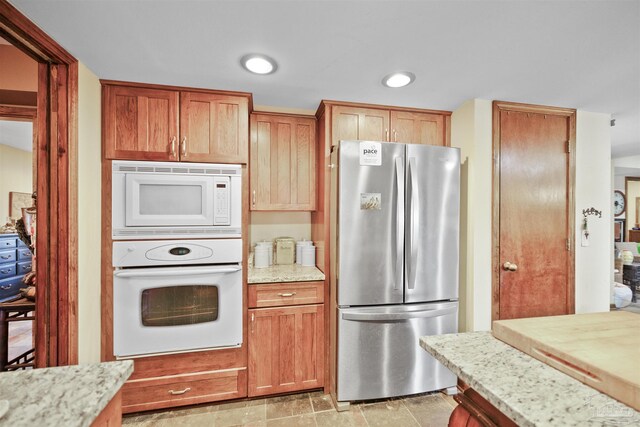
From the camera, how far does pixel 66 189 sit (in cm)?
156

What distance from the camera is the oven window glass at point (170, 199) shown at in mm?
1886

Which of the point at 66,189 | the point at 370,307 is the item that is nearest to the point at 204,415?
the point at 370,307

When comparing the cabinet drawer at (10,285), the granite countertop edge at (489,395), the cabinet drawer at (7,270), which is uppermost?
the granite countertop edge at (489,395)

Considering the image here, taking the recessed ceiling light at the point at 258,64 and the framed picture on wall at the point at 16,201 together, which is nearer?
the recessed ceiling light at the point at 258,64

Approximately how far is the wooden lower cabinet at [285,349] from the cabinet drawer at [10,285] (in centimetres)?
360

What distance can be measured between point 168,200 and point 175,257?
0.39 meters

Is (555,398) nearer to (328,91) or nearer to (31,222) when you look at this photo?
(328,91)

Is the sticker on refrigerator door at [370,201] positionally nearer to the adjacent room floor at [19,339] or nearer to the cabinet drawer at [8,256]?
the adjacent room floor at [19,339]

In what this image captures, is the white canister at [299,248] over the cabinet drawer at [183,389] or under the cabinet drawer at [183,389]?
over

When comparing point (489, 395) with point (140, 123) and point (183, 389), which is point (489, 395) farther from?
point (140, 123)

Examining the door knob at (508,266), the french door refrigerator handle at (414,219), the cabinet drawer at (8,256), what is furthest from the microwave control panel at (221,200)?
the cabinet drawer at (8,256)

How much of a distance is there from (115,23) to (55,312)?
154 centimetres

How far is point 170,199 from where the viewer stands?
75.5 inches

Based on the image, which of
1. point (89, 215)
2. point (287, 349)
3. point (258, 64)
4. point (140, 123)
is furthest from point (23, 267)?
point (258, 64)
